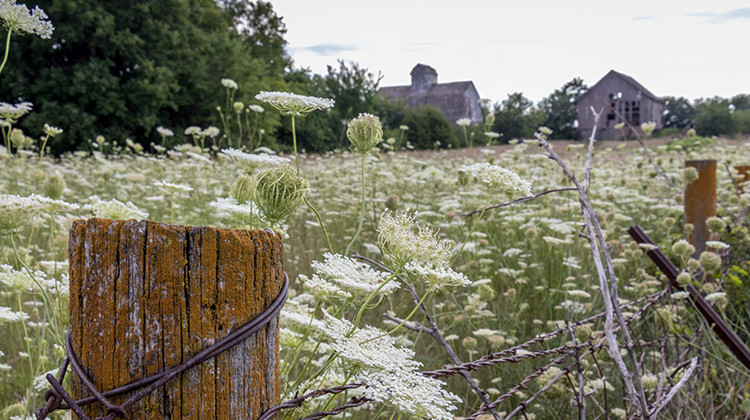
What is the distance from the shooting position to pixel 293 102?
→ 4.56 ft

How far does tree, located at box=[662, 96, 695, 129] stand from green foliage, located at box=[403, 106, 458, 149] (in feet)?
88.8

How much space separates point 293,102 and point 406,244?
0.51m

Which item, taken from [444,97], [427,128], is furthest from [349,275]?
[444,97]

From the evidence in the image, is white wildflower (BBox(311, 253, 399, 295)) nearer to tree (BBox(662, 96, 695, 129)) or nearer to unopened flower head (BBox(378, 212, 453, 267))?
unopened flower head (BBox(378, 212, 453, 267))

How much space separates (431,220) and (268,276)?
15.6 feet

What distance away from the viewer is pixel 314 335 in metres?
1.57

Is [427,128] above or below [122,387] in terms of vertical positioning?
above

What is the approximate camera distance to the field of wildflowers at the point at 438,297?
119 centimetres

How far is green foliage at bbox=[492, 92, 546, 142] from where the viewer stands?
40.2m

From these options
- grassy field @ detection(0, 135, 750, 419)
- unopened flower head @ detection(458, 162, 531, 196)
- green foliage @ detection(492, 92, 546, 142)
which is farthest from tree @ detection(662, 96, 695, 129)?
unopened flower head @ detection(458, 162, 531, 196)

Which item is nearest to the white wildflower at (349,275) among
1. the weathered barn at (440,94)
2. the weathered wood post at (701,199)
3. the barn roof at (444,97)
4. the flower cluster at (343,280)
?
the flower cluster at (343,280)

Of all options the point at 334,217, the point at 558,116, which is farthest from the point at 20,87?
the point at 558,116

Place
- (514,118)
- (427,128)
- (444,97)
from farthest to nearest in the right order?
(444,97) < (514,118) < (427,128)

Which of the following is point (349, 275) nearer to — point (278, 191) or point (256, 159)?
point (278, 191)
